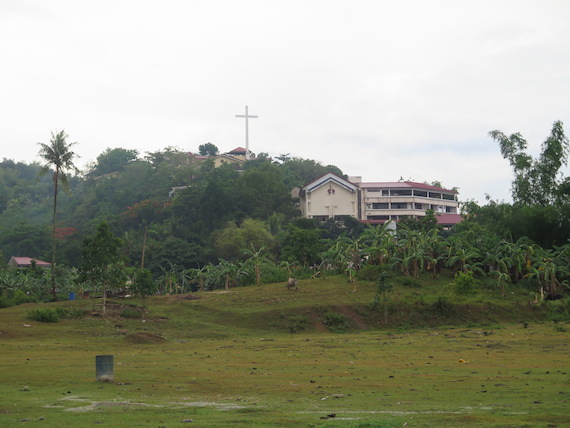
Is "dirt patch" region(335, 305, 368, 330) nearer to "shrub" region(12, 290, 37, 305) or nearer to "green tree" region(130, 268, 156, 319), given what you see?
"green tree" region(130, 268, 156, 319)

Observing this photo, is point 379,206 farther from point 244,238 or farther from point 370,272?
point 370,272

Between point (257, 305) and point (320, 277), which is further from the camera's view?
point (320, 277)

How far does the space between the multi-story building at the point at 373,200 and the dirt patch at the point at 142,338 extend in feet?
233

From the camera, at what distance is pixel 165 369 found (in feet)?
91.8

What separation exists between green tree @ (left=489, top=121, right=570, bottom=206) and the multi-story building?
4738cm

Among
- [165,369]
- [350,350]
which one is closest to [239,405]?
[165,369]

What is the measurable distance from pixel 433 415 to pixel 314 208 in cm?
9666

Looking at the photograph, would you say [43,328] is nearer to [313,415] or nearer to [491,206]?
[313,415]

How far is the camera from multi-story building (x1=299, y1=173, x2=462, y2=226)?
11338 cm

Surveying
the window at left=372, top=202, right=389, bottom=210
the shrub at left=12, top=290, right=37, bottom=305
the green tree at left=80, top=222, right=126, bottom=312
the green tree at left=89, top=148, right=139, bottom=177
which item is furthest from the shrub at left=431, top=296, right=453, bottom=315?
the green tree at left=89, top=148, right=139, bottom=177

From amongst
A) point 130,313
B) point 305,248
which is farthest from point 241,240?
point 130,313

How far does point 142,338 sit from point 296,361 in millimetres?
13193

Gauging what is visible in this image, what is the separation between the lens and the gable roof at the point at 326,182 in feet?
368

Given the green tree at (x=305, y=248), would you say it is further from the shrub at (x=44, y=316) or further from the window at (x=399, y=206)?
the window at (x=399, y=206)
